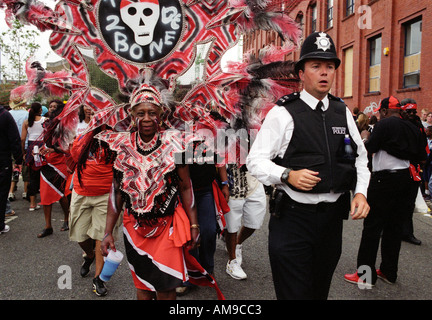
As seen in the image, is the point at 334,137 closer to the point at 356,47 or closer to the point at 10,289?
the point at 10,289

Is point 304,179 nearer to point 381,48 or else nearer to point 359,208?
point 359,208

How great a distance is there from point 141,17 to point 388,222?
3283 millimetres

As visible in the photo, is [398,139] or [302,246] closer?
[302,246]

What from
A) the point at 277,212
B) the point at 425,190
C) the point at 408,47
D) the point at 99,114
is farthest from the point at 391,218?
the point at 408,47

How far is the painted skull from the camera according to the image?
2506 millimetres

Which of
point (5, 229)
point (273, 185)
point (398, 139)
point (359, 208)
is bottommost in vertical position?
point (5, 229)

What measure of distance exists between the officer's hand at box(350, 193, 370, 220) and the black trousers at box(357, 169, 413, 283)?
1.75m

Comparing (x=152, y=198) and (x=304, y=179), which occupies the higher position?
(x=304, y=179)

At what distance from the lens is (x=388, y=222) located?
4027mm

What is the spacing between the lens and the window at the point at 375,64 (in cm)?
1462

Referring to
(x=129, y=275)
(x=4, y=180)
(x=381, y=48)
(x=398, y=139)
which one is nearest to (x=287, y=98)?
(x=398, y=139)

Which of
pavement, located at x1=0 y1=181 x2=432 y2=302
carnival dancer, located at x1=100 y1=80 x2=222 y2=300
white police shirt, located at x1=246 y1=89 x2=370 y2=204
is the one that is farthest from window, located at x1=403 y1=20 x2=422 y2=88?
carnival dancer, located at x1=100 y1=80 x2=222 y2=300

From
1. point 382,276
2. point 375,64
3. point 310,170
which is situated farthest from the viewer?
point 375,64
